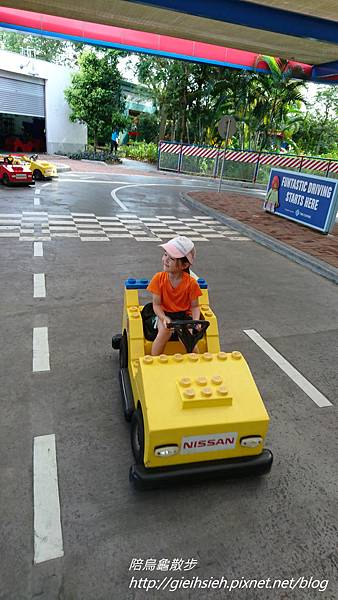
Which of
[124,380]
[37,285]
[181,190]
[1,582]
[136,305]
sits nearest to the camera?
[1,582]

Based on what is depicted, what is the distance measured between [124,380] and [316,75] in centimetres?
2002

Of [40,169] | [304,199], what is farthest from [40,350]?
[40,169]

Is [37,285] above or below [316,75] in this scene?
below

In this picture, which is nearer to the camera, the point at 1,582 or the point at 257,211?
the point at 1,582

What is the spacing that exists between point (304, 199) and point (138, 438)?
29.6ft

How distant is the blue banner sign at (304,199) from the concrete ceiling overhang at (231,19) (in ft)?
14.6

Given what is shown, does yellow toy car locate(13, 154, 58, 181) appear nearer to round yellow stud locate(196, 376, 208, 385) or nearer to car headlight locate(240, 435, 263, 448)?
round yellow stud locate(196, 376, 208, 385)

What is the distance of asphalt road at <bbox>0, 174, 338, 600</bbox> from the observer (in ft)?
6.79

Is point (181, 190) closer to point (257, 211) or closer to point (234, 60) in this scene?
point (257, 211)

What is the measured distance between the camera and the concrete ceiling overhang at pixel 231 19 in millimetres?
10766

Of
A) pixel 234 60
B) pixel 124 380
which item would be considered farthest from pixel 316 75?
pixel 124 380

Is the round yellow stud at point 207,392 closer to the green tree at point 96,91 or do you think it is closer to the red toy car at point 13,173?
the red toy car at point 13,173

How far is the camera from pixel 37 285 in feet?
18.5

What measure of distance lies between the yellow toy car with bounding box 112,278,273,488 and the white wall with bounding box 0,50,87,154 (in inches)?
1007
